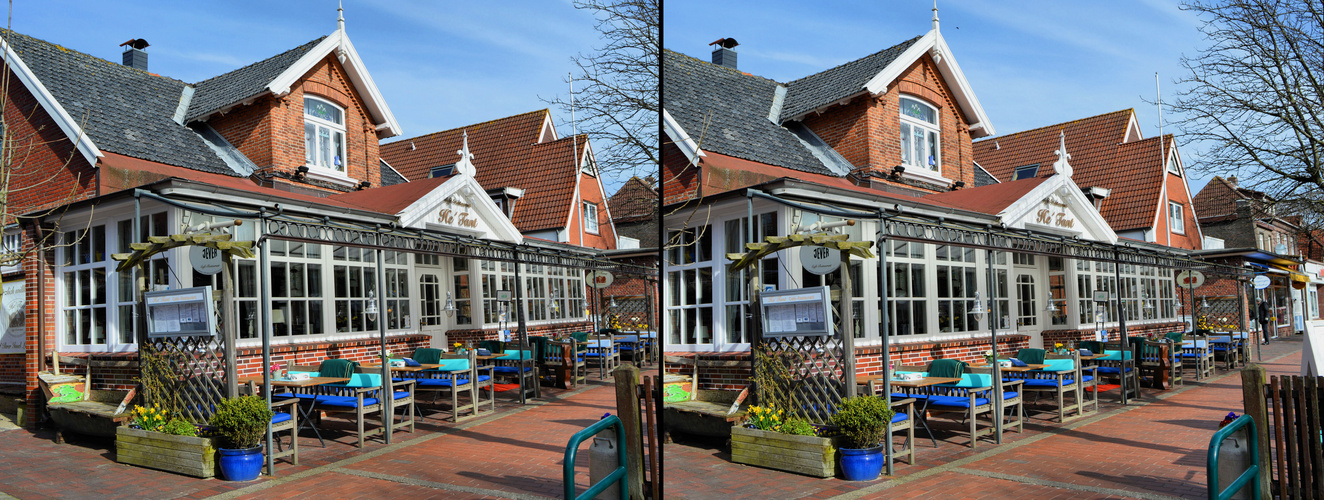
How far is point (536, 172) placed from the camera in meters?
7.08

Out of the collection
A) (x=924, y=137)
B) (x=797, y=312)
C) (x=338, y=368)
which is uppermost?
(x=924, y=137)

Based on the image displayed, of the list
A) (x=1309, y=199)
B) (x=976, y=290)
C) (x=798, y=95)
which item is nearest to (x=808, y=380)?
(x=976, y=290)

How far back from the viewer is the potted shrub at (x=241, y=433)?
7082mm

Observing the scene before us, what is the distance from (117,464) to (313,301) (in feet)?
10.8

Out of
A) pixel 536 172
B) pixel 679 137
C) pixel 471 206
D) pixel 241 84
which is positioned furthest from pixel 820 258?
pixel 241 84

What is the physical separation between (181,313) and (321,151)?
5.72 m

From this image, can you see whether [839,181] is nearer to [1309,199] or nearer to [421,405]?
[421,405]

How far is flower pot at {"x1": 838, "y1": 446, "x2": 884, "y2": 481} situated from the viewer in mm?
6551

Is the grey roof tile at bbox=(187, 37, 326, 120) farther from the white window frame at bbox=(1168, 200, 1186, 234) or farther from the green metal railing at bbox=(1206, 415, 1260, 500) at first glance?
the white window frame at bbox=(1168, 200, 1186, 234)

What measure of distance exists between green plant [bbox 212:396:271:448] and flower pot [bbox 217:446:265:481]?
0.27ft

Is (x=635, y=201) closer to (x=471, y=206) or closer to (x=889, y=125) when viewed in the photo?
(x=471, y=206)

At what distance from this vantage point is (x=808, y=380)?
7223mm

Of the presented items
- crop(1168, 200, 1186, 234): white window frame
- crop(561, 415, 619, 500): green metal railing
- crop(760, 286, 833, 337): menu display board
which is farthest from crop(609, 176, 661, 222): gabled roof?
crop(1168, 200, 1186, 234): white window frame

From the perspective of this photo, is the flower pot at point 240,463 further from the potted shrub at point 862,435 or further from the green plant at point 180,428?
the potted shrub at point 862,435
